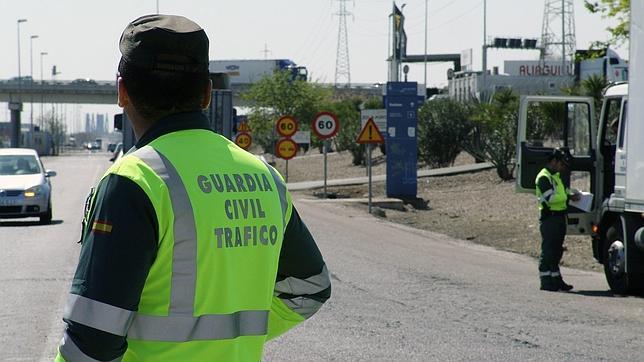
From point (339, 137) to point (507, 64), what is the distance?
7207 cm

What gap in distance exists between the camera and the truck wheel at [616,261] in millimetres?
13773

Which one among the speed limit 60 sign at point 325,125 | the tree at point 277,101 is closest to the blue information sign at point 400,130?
the speed limit 60 sign at point 325,125

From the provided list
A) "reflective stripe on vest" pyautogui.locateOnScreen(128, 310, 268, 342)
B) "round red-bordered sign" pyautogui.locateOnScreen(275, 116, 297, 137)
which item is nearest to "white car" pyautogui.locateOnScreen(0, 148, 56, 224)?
"round red-bordered sign" pyautogui.locateOnScreen(275, 116, 297, 137)

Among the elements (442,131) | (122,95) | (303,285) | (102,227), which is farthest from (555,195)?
(442,131)

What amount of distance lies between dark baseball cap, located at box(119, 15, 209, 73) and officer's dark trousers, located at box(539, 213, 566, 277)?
1157 cm

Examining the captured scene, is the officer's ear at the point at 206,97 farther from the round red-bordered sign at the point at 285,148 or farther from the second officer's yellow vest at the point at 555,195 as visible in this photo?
the round red-bordered sign at the point at 285,148

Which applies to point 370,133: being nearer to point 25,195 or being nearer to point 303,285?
point 25,195

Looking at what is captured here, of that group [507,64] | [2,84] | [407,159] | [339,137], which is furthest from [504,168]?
[507,64]

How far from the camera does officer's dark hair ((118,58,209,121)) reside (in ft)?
9.65

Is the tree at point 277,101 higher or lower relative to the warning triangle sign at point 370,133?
higher

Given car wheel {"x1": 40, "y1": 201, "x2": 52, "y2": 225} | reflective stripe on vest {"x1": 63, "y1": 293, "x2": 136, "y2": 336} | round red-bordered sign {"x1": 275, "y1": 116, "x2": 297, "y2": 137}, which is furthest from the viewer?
round red-bordered sign {"x1": 275, "y1": 116, "x2": 297, "y2": 137}

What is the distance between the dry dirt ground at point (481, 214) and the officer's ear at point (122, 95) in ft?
50.0

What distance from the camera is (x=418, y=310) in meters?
11.5

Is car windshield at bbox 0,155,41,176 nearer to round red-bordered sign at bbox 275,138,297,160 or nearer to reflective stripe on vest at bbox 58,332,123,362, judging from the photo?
round red-bordered sign at bbox 275,138,297,160
